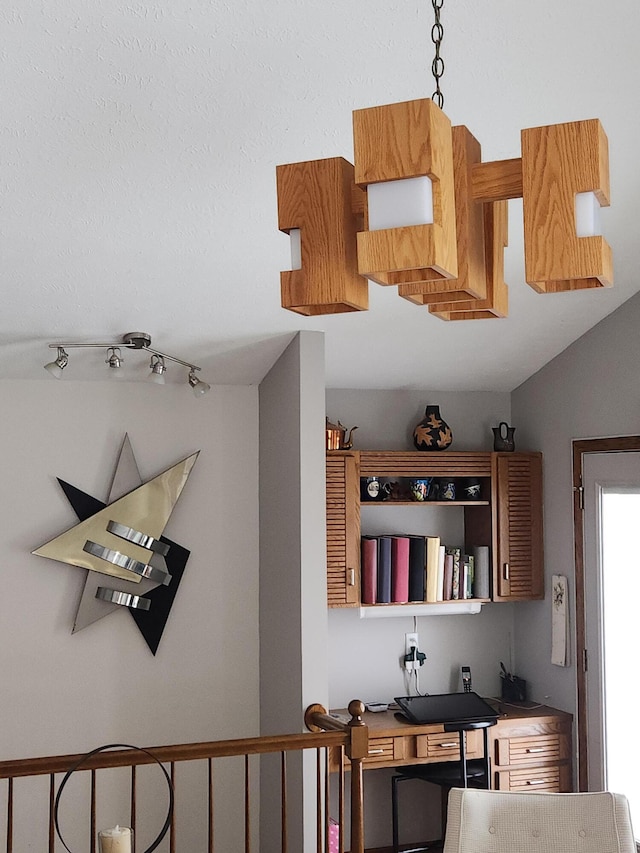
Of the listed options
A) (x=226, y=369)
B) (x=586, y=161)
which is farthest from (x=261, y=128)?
(x=226, y=369)

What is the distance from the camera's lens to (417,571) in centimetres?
459

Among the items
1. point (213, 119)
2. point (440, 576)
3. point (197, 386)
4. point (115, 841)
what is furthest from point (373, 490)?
point (115, 841)

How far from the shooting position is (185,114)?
2531 millimetres

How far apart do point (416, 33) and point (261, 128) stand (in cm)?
53

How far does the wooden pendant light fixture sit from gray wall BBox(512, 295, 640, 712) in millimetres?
2687

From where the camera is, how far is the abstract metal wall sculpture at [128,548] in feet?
14.0

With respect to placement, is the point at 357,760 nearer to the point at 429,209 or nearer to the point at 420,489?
the point at 420,489

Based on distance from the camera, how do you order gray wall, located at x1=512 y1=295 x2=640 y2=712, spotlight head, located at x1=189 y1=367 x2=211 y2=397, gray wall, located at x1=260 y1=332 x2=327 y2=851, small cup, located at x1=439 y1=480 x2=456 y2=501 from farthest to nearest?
small cup, located at x1=439 y1=480 x2=456 y2=501 < gray wall, located at x1=512 y1=295 x2=640 y2=712 < spotlight head, located at x1=189 y1=367 x2=211 y2=397 < gray wall, located at x1=260 y1=332 x2=327 y2=851

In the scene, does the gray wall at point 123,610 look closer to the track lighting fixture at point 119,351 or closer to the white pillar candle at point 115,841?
the track lighting fixture at point 119,351

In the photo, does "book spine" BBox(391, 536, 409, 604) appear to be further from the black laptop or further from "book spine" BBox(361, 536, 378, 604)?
the black laptop

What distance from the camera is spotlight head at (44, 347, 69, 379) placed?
3.65 meters

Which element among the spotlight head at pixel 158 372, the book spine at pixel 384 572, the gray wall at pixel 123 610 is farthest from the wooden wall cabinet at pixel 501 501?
the spotlight head at pixel 158 372

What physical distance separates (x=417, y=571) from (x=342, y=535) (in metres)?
0.47

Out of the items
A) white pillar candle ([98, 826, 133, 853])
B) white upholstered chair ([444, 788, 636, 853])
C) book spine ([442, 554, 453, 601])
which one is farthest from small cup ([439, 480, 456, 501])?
white pillar candle ([98, 826, 133, 853])
